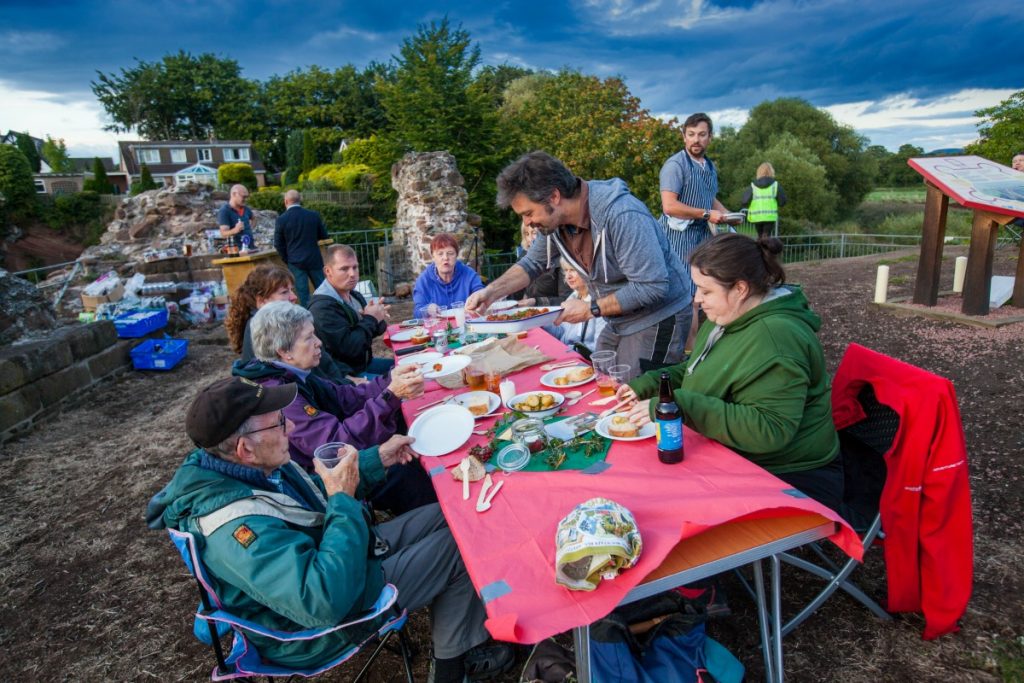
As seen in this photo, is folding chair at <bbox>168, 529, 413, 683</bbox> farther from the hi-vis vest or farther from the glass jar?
the hi-vis vest

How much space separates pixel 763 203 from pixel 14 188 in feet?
121

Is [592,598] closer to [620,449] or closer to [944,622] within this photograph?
[620,449]

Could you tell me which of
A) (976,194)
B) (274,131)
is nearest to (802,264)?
(976,194)

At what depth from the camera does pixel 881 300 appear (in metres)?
7.18

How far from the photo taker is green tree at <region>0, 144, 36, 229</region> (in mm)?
28844

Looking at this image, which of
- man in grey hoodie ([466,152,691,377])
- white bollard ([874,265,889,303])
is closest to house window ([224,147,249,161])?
white bollard ([874,265,889,303])

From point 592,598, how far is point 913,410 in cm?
144

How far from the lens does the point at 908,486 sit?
6.50 ft

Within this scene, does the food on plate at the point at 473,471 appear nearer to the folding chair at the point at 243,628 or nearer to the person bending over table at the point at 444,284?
the folding chair at the point at 243,628

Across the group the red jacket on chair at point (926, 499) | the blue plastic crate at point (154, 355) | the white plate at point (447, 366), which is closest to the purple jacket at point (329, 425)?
the white plate at point (447, 366)

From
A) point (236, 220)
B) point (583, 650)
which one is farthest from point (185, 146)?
point (583, 650)

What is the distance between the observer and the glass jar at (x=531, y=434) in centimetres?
211

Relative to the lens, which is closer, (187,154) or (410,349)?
(410,349)

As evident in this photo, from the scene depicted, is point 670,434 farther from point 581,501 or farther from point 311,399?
point 311,399
